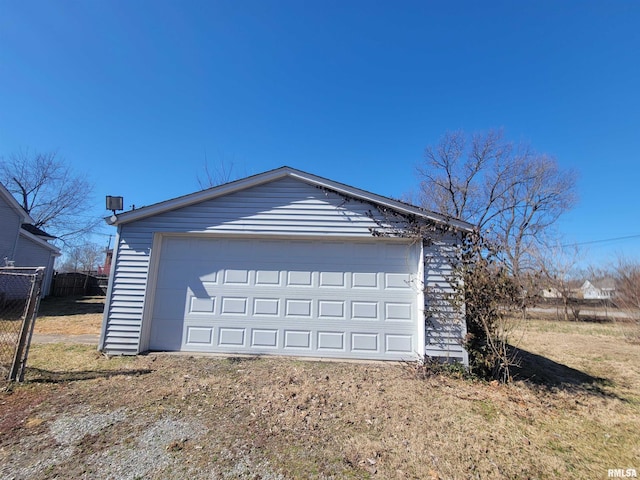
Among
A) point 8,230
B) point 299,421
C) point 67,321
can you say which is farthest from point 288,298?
point 8,230

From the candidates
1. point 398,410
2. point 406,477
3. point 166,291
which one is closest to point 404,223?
point 398,410

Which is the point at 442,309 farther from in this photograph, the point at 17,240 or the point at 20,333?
the point at 17,240

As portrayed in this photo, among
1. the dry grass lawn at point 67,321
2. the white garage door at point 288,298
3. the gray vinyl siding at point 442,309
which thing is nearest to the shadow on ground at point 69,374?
the white garage door at point 288,298

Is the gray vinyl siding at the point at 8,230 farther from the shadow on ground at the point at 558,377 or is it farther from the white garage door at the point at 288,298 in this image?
the shadow on ground at the point at 558,377

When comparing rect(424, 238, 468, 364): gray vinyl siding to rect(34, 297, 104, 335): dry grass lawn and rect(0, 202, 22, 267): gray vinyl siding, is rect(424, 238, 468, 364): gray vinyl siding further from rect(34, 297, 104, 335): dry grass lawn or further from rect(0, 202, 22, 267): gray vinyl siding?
rect(0, 202, 22, 267): gray vinyl siding

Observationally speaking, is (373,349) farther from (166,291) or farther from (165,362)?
(166,291)

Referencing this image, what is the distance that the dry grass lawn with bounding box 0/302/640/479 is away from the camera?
2.72 m

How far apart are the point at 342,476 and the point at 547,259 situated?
65.3ft

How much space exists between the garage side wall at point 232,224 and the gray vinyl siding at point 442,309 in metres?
1.22

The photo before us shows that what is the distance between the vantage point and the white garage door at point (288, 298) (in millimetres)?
5898

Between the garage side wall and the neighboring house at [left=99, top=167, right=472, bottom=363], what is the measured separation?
0.02 meters

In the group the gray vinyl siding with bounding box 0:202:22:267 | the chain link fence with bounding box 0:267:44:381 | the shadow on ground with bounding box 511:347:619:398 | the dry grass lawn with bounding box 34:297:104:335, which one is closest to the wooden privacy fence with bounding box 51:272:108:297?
the dry grass lawn with bounding box 34:297:104:335

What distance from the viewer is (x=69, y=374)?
479cm

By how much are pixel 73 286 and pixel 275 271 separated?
18.7 metres
